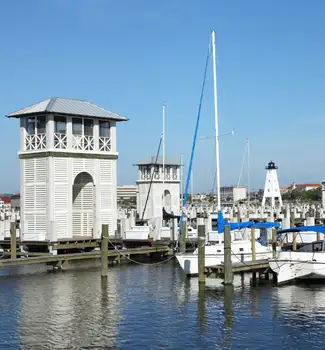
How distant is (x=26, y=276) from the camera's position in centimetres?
3872

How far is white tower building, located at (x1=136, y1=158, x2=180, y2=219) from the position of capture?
7275 cm

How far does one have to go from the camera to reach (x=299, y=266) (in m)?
34.2

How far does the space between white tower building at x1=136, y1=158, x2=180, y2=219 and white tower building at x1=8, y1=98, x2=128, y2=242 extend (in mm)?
22541

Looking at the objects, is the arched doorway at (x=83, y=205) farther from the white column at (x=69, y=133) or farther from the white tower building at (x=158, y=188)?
the white tower building at (x=158, y=188)

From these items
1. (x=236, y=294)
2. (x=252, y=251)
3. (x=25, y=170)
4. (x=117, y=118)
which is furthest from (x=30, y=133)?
(x=236, y=294)

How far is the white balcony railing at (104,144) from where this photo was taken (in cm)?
4919

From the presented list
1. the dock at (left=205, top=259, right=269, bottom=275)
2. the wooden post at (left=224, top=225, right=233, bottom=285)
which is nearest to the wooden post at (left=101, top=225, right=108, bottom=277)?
the dock at (left=205, top=259, right=269, bottom=275)

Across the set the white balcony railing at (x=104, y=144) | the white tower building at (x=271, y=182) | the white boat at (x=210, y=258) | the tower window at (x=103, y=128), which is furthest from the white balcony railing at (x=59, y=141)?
the white tower building at (x=271, y=182)

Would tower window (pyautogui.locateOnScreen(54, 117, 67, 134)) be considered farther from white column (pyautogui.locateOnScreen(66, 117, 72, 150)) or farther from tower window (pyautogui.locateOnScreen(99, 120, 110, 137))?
tower window (pyautogui.locateOnScreen(99, 120, 110, 137))

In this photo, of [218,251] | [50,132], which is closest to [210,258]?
[218,251]

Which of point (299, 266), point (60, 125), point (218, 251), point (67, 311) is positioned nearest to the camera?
point (67, 311)

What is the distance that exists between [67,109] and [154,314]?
23425 mm

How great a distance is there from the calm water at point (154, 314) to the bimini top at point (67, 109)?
1336cm

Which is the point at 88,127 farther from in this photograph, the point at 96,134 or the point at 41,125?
the point at 41,125
